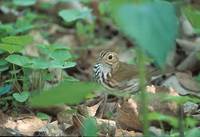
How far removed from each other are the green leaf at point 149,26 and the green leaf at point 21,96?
105cm

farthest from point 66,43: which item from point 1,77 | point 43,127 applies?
point 43,127

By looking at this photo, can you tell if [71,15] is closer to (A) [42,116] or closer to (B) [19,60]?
(B) [19,60]

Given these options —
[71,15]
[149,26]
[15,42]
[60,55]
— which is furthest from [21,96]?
[71,15]

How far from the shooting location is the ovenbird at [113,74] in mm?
2861

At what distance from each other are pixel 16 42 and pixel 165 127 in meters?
0.78

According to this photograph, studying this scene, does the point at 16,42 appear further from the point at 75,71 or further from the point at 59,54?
the point at 75,71

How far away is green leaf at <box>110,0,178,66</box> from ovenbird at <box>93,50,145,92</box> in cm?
116

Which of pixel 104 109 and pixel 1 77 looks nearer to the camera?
pixel 104 109

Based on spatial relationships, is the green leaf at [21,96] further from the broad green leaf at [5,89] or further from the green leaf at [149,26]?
the green leaf at [149,26]

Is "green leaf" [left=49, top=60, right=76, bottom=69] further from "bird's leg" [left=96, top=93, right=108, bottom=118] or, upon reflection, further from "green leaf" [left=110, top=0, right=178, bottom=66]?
"green leaf" [left=110, top=0, right=178, bottom=66]

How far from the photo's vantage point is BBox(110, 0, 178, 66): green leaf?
155 cm

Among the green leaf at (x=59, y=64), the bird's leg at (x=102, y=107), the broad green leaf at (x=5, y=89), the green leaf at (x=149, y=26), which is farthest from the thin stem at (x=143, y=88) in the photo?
the broad green leaf at (x=5, y=89)

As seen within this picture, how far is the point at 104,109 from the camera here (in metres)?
2.86

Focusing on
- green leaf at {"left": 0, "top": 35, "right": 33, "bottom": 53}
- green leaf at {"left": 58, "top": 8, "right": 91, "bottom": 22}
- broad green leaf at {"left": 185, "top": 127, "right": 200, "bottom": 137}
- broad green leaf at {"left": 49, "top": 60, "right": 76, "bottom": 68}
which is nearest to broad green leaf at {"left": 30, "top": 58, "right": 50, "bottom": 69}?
broad green leaf at {"left": 49, "top": 60, "right": 76, "bottom": 68}
